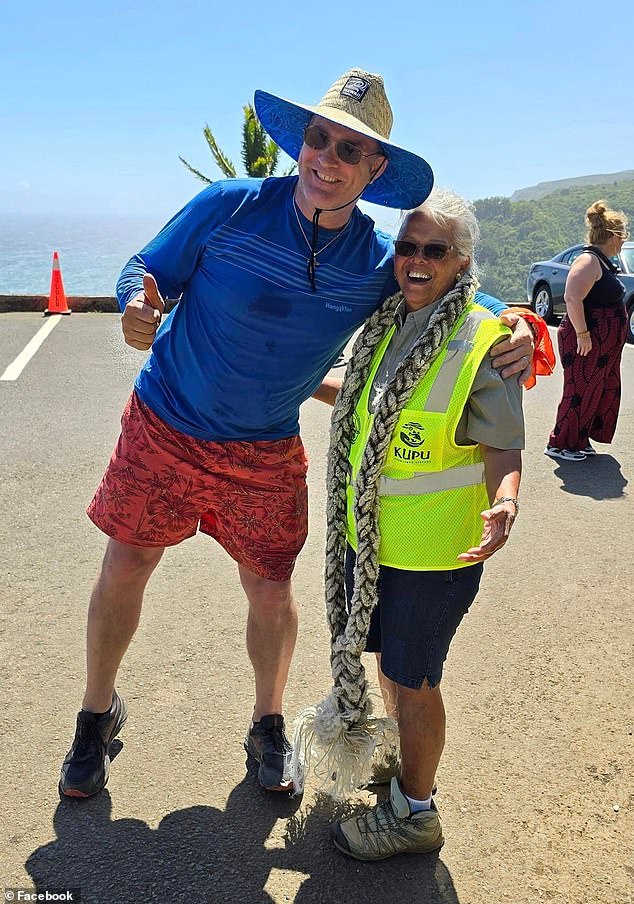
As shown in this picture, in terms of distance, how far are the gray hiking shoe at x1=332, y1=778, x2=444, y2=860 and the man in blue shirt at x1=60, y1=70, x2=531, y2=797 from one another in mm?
317

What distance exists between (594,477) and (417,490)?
170 inches

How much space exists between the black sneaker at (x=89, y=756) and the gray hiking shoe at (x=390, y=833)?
2.60 ft

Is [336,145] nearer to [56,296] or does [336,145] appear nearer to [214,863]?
[214,863]

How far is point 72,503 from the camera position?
16.8ft

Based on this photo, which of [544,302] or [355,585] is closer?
[355,585]

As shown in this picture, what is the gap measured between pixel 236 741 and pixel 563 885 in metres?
1.18

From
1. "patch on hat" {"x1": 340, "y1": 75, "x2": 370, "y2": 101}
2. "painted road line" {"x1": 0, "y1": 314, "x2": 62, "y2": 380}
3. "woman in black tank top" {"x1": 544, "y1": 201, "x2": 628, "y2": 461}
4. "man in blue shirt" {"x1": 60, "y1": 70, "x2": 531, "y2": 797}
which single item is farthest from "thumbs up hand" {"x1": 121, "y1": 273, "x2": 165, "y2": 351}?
"painted road line" {"x1": 0, "y1": 314, "x2": 62, "y2": 380}

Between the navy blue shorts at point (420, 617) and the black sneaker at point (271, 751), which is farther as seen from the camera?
the black sneaker at point (271, 751)

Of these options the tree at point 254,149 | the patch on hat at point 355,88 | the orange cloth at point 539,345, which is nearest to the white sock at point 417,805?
the orange cloth at point 539,345

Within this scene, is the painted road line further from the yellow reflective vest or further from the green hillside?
the green hillside

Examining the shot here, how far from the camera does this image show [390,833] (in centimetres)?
247

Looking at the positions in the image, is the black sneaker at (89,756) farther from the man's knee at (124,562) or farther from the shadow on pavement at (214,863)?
the man's knee at (124,562)

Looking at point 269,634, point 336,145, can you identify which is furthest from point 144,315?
point 269,634

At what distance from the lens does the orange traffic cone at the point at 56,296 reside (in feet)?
43.1
